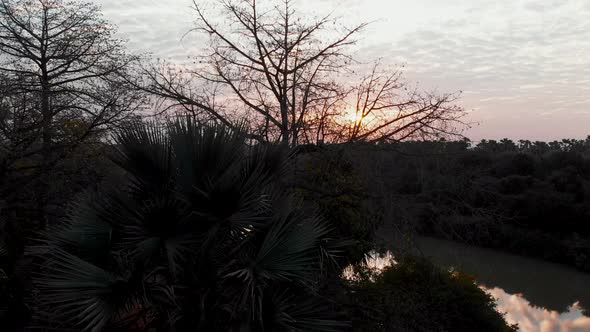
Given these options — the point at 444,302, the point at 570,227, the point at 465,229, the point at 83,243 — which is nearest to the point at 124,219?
the point at 83,243

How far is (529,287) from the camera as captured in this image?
2350cm

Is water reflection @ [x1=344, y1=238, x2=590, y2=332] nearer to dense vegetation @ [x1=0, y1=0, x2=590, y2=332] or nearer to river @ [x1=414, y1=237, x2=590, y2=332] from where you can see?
river @ [x1=414, y1=237, x2=590, y2=332]

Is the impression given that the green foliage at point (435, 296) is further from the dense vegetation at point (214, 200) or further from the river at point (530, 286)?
the river at point (530, 286)

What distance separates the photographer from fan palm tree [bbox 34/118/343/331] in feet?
14.6

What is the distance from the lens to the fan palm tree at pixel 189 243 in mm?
4445

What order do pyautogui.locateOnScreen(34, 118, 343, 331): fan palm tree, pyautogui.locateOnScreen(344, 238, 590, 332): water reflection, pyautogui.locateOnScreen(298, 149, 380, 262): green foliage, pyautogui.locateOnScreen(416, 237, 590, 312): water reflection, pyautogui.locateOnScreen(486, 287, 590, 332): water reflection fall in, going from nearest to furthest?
1. pyautogui.locateOnScreen(34, 118, 343, 331): fan palm tree
2. pyautogui.locateOnScreen(298, 149, 380, 262): green foliage
3. pyautogui.locateOnScreen(486, 287, 590, 332): water reflection
4. pyautogui.locateOnScreen(344, 238, 590, 332): water reflection
5. pyautogui.locateOnScreen(416, 237, 590, 312): water reflection

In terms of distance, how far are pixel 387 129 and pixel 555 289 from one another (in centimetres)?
1917

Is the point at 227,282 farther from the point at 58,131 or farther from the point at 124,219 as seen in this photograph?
the point at 58,131

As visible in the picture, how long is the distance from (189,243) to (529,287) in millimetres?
23333

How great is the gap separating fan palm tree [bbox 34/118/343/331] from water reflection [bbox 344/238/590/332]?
1226 centimetres

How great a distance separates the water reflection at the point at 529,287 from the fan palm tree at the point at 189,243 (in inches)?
483

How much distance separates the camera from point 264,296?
15.1 feet

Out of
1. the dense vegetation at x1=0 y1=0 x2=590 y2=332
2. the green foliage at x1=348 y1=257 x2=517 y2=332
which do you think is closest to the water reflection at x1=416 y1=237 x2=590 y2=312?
the green foliage at x1=348 y1=257 x2=517 y2=332

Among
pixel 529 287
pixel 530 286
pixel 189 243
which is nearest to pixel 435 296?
pixel 189 243
